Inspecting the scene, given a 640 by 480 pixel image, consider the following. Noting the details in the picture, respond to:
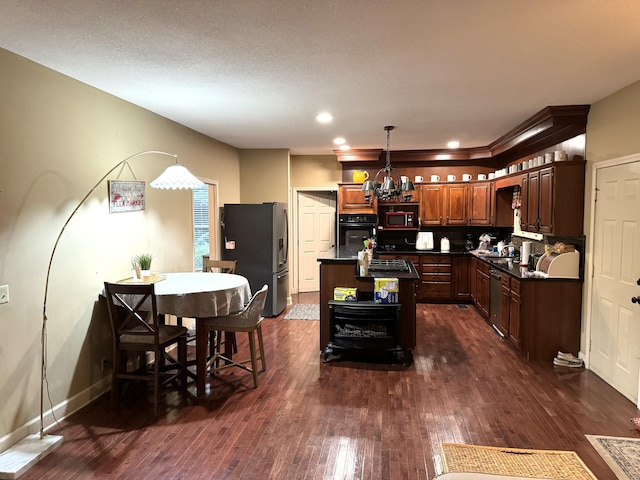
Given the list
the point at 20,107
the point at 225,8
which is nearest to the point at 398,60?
the point at 225,8

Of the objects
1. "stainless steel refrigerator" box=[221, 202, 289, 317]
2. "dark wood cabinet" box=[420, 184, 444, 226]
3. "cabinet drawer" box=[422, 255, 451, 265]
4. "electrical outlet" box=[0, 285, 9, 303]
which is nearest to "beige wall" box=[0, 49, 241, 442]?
"electrical outlet" box=[0, 285, 9, 303]

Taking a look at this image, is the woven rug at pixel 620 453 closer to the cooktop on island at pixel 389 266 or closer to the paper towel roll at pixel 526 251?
the cooktop on island at pixel 389 266

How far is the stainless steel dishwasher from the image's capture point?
209 inches

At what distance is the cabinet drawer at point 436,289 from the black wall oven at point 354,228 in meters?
1.27

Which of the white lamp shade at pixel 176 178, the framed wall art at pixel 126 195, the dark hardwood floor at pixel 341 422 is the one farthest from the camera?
the framed wall art at pixel 126 195

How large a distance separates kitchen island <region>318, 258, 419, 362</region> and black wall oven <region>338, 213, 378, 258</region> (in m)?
2.83

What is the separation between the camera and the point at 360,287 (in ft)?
15.2

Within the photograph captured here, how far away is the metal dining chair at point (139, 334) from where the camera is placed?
3254 mm

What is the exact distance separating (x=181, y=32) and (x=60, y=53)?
0.94m

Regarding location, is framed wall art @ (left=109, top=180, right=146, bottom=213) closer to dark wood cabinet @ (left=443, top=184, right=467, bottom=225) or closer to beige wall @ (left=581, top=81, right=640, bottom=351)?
beige wall @ (left=581, top=81, right=640, bottom=351)

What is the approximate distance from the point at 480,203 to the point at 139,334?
5636 mm

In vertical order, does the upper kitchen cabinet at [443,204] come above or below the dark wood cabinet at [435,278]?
above

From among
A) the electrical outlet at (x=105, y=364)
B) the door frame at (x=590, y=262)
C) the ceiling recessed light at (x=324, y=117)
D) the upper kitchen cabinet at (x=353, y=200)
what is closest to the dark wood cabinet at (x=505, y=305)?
the door frame at (x=590, y=262)

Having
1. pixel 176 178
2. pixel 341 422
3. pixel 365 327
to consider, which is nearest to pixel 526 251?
pixel 365 327
